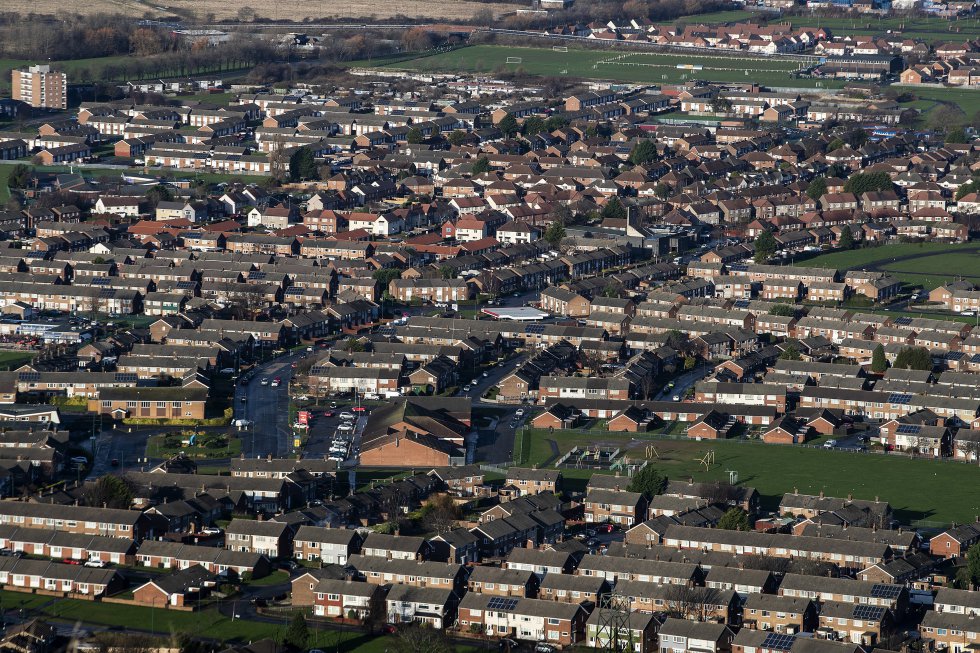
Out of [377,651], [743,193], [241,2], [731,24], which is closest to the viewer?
[377,651]

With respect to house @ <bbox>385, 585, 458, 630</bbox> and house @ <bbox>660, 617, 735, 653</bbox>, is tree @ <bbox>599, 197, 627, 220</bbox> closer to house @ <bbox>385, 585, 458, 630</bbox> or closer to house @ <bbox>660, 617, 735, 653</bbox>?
house @ <bbox>385, 585, 458, 630</bbox>

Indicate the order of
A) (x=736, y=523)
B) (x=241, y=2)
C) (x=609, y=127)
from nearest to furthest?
1. (x=736, y=523)
2. (x=609, y=127)
3. (x=241, y=2)

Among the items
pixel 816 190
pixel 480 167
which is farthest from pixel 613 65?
pixel 816 190

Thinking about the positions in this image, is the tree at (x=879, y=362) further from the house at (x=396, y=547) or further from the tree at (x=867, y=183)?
the tree at (x=867, y=183)

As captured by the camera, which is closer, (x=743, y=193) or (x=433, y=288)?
(x=433, y=288)

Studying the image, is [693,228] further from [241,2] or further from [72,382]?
[241,2]

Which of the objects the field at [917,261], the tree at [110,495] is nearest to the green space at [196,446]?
the tree at [110,495]

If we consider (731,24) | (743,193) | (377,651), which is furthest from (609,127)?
(377,651)
